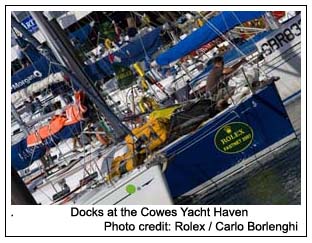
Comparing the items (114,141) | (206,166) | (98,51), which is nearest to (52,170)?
(114,141)

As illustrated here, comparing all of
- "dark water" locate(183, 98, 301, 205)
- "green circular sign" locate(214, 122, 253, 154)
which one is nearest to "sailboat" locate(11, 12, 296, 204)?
"green circular sign" locate(214, 122, 253, 154)

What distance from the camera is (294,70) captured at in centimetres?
1320

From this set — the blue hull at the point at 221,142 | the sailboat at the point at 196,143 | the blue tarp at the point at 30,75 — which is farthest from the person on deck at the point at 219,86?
the blue tarp at the point at 30,75

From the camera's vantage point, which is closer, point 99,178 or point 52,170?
point 99,178

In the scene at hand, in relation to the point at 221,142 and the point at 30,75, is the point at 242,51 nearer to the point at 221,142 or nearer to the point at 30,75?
the point at 221,142

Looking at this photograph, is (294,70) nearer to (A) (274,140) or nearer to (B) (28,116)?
(A) (274,140)

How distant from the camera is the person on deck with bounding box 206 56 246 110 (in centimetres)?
1167

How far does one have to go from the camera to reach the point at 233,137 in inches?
454

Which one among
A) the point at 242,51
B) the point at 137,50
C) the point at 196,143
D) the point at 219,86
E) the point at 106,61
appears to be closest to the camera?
the point at 196,143

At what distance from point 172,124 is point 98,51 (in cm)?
780

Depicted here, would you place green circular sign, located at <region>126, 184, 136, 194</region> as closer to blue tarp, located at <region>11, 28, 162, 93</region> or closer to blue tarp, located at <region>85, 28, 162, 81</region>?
blue tarp, located at <region>11, 28, 162, 93</region>

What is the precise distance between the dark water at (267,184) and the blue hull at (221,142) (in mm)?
200

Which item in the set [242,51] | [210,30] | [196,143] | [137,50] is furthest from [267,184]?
[137,50]

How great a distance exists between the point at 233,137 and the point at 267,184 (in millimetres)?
1012
